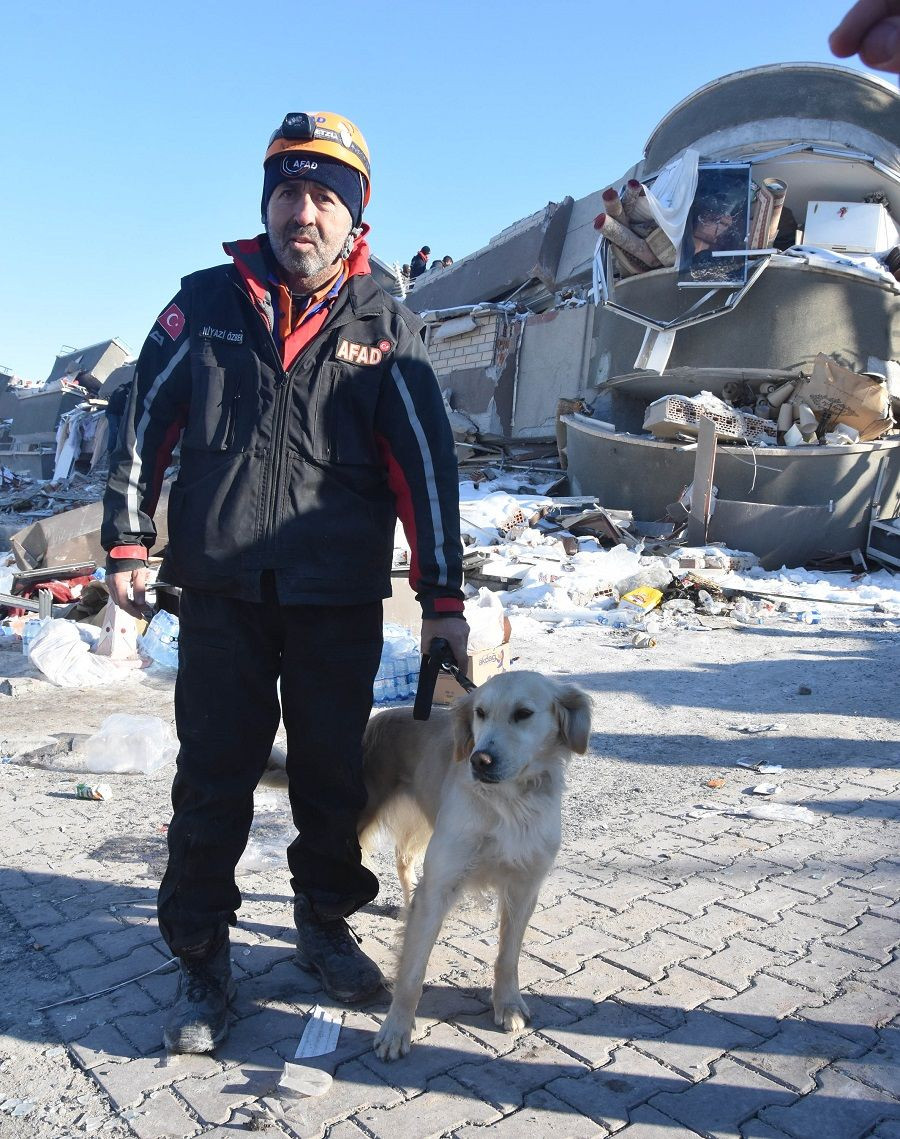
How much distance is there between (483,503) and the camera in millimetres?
14383

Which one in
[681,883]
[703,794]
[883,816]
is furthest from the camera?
[703,794]

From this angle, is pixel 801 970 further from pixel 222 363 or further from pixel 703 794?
pixel 222 363

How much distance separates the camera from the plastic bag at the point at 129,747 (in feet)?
15.7

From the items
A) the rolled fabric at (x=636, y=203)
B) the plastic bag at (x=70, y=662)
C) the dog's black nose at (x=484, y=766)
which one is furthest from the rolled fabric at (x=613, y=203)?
the dog's black nose at (x=484, y=766)

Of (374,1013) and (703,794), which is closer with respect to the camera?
(374,1013)

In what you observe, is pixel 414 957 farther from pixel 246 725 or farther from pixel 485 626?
pixel 485 626

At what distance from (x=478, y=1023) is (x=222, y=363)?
203 cm

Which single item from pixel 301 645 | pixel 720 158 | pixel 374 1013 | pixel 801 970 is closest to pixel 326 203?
pixel 301 645

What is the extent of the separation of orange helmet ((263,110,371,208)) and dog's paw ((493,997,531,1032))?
8.10ft

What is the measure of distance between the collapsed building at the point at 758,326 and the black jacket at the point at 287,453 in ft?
38.4

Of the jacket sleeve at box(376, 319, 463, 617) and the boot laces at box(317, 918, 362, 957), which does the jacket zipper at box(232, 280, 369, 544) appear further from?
the boot laces at box(317, 918, 362, 957)

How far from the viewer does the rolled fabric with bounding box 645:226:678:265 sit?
16844 mm

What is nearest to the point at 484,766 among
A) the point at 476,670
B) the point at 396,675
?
the point at 476,670

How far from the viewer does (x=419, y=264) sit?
1216 inches
